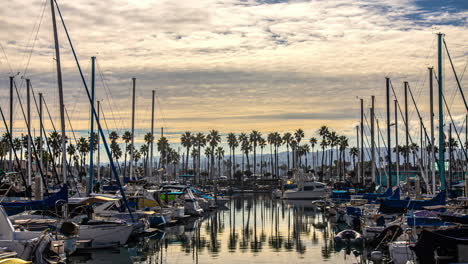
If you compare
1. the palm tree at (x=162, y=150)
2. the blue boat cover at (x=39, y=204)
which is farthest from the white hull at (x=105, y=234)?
the palm tree at (x=162, y=150)

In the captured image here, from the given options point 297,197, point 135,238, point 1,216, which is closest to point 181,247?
point 135,238

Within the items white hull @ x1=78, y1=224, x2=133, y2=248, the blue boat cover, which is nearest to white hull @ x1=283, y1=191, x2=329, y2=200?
Result: white hull @ x1=78, y1=224, x2=133, y2=248

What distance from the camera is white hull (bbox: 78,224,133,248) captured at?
3825 cm

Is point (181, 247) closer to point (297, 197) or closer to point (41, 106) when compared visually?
point (41, 106)

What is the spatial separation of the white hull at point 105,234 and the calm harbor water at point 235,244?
76cm

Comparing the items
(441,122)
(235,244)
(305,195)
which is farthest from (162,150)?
(441,122)

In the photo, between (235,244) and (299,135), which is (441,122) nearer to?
(235,244)

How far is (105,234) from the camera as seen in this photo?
3881 cm

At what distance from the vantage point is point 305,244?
4347cm

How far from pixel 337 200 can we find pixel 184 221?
77.9 ft

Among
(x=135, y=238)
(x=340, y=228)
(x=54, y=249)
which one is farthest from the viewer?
(x=340, y=228)

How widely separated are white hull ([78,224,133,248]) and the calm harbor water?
0.76 m

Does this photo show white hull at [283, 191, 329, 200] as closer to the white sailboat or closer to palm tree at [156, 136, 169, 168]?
the white sailboat

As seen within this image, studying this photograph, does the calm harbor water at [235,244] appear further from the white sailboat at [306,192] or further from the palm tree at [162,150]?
the white sailboat at [306,192]
